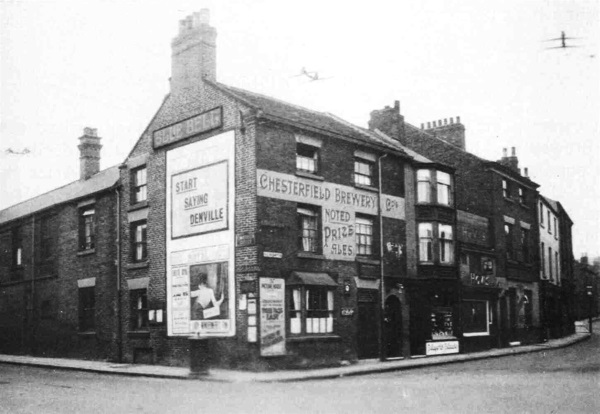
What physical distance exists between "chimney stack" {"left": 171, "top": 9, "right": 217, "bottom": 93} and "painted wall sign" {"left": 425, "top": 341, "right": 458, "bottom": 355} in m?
13.3

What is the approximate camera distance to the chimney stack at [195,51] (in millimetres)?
23578

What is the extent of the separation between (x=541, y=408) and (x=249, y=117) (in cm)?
1288

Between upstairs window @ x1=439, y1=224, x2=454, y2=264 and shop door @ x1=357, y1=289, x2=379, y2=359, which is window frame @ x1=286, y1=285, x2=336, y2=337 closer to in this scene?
shop door @ x1=357, y1=289, x2=379, y2=359

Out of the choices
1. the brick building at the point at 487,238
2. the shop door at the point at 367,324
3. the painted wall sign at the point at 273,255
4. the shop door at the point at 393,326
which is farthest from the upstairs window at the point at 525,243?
the painted wall sign at the point at 273,255

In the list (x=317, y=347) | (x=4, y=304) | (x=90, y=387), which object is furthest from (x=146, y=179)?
(x=4, y=304)

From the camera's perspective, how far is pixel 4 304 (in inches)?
1308

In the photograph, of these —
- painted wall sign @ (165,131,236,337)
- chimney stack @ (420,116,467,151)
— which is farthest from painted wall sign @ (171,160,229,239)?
chimney stack @ (420,116,467,151)

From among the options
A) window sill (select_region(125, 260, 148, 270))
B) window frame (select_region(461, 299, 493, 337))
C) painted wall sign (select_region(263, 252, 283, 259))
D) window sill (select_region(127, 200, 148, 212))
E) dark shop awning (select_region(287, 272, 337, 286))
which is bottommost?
window frame (select_region(461, 299, 493, 337))

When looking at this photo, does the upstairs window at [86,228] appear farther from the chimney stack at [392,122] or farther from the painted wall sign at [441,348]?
the painted wall sign at [441,348]

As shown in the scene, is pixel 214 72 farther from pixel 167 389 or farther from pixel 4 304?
pixel 4 304

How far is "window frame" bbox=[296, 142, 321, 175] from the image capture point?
22.4 meters

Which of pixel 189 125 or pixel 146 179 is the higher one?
pixel 189 125

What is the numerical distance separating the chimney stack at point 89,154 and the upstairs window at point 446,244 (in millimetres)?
17068

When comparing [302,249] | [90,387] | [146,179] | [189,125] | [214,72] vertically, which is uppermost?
[214,72]
